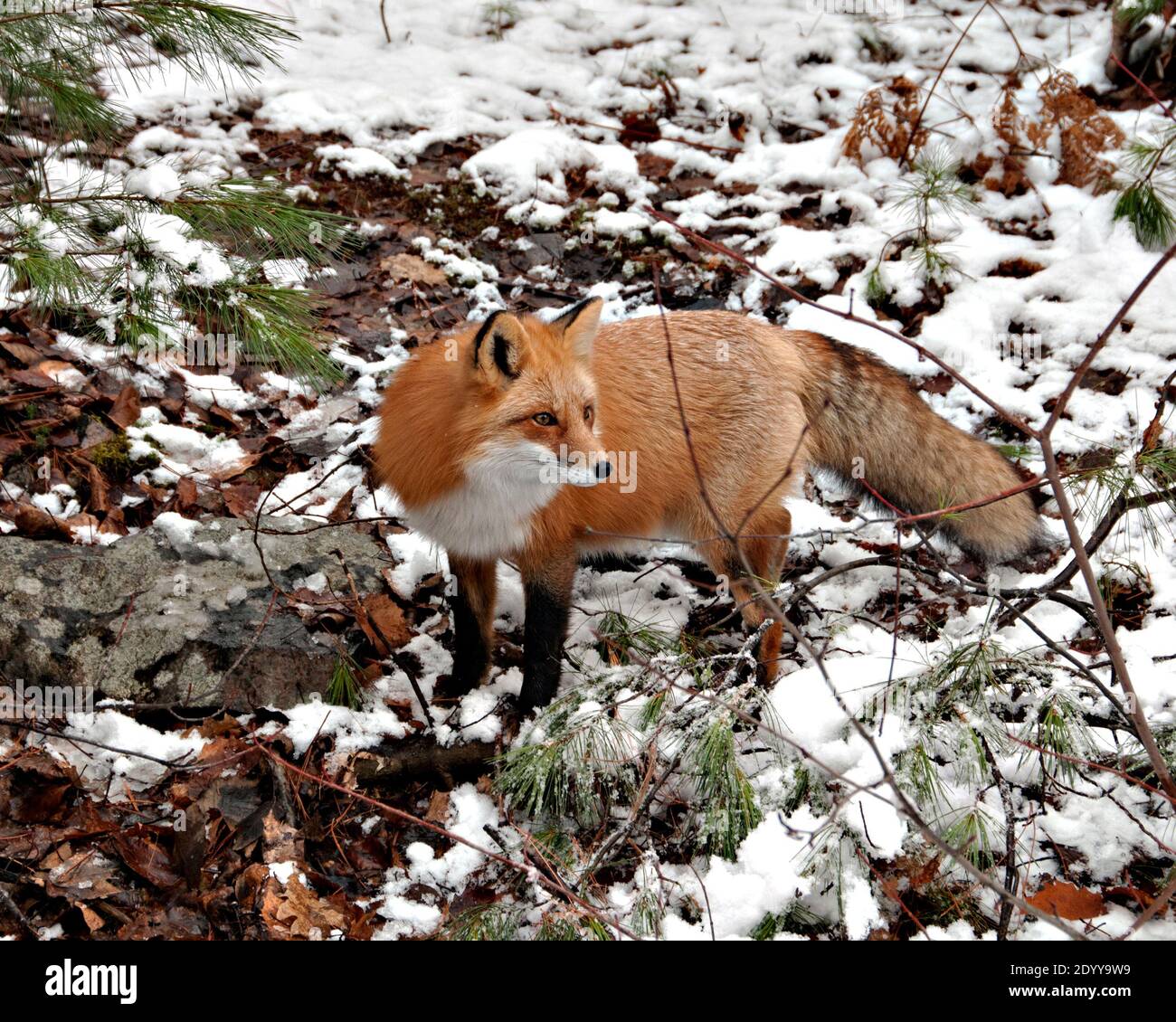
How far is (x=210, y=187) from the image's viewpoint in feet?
12.8

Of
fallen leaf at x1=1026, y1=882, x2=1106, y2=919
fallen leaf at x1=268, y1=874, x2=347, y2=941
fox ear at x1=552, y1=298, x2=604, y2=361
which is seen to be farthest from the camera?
fox ear at x1=552, y1=298, x2=604, y2=361

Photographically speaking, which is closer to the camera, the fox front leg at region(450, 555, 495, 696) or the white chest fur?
the white chest fur

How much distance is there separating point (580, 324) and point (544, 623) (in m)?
1.25

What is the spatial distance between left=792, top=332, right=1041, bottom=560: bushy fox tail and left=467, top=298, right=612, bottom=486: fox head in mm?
1487

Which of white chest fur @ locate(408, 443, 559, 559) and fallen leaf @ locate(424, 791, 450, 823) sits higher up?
white chest fur @ locate(408, 443, 559, 559)

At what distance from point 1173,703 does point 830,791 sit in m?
1.53

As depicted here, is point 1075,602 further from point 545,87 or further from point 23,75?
point 545,87

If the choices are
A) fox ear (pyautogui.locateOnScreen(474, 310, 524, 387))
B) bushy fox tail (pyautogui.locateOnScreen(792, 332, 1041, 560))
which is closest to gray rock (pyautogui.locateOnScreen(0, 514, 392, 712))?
fox ear (pyautogui.locateOnScreen(474, 310, 524, 387))

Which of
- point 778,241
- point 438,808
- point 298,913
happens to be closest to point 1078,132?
point 778,241

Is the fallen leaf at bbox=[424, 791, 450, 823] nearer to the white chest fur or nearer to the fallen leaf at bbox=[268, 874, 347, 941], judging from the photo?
the fallen leaf at bbox=[268, 874, 347, 941]

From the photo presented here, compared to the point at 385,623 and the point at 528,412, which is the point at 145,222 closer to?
the point at 528,412

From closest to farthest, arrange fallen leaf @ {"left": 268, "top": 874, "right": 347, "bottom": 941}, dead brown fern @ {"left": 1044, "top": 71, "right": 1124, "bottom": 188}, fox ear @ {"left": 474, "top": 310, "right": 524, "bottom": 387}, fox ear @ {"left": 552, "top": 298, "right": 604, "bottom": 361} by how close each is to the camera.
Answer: fallen leaf @ {"left": 268, "top": 874, "right": 347, "bottom": 941} < fox ear @ {"left": 474, "top": 310, "right": 524, "bottom": 387} < fox ear @ {"left": 552, "top": 298, "right": 604, "bottom": 361} < dead brown fern @ {"left": 1044, "top": 71, "right": 1124, "bottom": 188}

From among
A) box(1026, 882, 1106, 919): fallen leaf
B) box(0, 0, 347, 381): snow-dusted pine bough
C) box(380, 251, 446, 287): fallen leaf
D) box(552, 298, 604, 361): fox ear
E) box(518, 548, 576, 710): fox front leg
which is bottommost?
box(1026, 882, 1106, 919): fallen leaf

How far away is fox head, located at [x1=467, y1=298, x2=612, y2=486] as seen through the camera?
3564 mm
